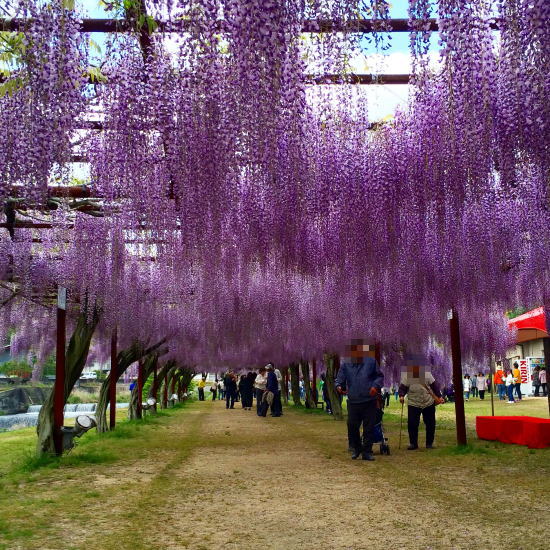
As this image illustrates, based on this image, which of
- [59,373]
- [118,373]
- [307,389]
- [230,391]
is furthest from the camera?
[230,391]

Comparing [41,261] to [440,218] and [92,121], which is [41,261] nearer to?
[92,121]

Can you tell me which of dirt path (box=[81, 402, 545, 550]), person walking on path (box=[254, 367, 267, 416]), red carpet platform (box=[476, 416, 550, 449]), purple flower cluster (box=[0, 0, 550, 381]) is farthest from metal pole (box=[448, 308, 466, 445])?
person walking on path (box=[254, 367, 267, 416])

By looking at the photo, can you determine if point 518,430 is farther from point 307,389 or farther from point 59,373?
point 307,389

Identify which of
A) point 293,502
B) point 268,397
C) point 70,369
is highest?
point 70,369

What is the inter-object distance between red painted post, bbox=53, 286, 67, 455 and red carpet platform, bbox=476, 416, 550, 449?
18.7 feet

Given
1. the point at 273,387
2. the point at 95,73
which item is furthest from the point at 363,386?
the point at 273,387

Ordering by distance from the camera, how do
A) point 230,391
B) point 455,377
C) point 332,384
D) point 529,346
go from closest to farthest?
point 455,377
point 332,384
point 230,391
point 529,346

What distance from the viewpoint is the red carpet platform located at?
8.10m

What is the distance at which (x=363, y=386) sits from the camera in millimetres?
7293

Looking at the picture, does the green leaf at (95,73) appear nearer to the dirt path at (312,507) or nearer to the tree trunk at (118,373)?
the dirt path at (312,507)

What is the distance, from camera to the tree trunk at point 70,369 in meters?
8.16

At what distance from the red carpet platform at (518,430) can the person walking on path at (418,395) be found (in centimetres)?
113

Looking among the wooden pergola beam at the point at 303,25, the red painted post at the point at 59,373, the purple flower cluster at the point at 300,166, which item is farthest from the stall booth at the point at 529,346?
the wooden pergola beam at the point at 303,25

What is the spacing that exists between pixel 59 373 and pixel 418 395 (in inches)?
172
